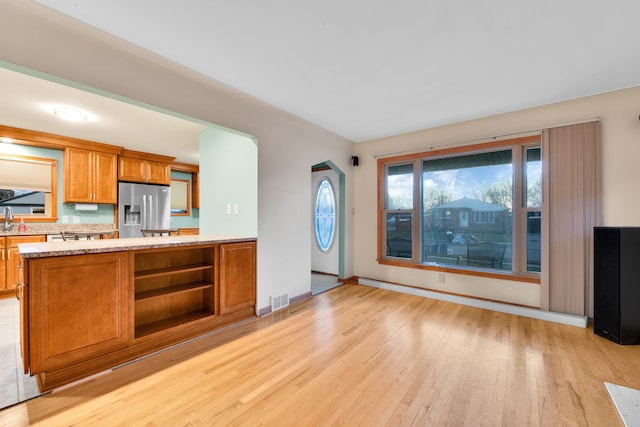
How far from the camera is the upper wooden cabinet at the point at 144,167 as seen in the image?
509 cm

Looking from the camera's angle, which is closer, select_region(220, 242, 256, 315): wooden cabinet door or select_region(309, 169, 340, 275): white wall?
select_region(220, 242, 256, 315): wooden cabinet door

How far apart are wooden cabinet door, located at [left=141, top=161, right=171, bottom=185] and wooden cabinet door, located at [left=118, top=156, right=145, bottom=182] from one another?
0.11 meters

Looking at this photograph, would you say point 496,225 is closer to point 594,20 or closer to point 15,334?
point 594,20

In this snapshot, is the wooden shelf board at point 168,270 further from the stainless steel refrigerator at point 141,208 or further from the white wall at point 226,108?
the stainless steel refrigerator at point 141,208

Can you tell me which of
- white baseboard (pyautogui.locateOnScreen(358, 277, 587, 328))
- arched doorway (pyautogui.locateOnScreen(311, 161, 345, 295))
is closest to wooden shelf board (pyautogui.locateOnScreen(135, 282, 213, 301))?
arched doorway (pyautogui.locateOnScreen(311, 161, 345, 295))

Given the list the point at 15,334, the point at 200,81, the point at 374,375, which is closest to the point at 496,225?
the point at 374,375

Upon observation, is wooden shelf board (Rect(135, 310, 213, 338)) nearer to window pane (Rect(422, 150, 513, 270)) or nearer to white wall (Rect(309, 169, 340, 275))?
white wall (Rect(309, 169, 340, 275))

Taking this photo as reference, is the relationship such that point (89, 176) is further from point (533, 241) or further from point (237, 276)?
point (533, 241)

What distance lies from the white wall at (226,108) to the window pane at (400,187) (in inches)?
28.6

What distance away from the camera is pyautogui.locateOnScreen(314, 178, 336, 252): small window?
5411mm

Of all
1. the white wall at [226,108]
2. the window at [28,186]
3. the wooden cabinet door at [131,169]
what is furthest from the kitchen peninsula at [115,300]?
the wooden cabinet door at [131,169]

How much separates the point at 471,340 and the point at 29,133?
6.68 metres

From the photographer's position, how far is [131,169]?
204 inches

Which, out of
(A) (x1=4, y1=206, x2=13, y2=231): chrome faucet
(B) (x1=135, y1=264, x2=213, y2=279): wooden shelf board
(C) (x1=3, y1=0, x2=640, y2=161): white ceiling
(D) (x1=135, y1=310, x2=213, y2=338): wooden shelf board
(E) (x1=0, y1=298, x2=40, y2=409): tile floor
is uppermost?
(C) (x1=3, y1=0, x2=640, y2=161): white ceiling
